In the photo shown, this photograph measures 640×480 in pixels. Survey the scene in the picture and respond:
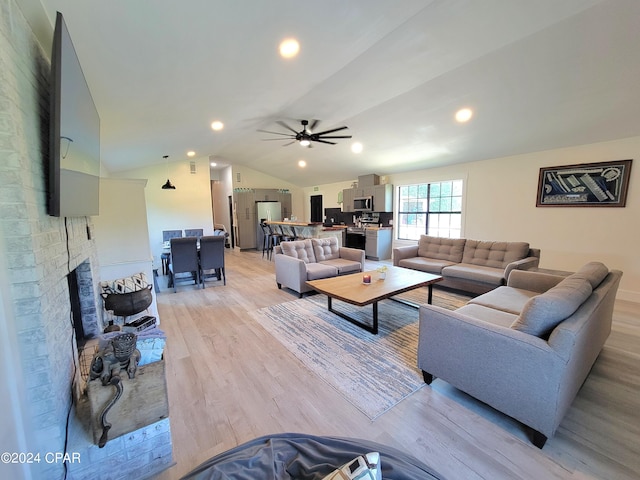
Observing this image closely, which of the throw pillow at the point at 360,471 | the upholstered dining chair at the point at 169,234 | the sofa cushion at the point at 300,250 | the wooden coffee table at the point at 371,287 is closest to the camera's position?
the throw pillow at the point at 360,471

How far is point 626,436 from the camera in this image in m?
1.58

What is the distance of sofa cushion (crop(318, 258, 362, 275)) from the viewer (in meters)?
4.36

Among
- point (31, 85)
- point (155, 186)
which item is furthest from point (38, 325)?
point (155, 186)

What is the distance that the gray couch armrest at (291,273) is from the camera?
400 cm

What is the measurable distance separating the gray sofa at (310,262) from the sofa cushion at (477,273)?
4.88ft

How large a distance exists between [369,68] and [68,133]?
114 inches

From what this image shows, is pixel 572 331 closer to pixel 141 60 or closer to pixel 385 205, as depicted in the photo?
pixel 141 60

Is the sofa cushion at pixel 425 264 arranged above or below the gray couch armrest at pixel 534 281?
below

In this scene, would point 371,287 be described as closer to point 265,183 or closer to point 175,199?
point 175,199

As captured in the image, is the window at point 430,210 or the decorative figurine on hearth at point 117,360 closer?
the decorative figurine on hearth at point 117,360

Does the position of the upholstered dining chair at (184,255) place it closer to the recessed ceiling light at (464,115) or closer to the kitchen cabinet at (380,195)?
the kitchen cabinet at (380,195)

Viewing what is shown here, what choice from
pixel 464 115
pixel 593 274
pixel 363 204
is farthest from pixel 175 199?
pixel 593 274

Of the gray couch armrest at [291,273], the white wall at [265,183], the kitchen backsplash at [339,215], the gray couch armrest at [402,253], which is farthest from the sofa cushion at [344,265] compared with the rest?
the white wall at [265,183]

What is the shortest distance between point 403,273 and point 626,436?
7.61ft
